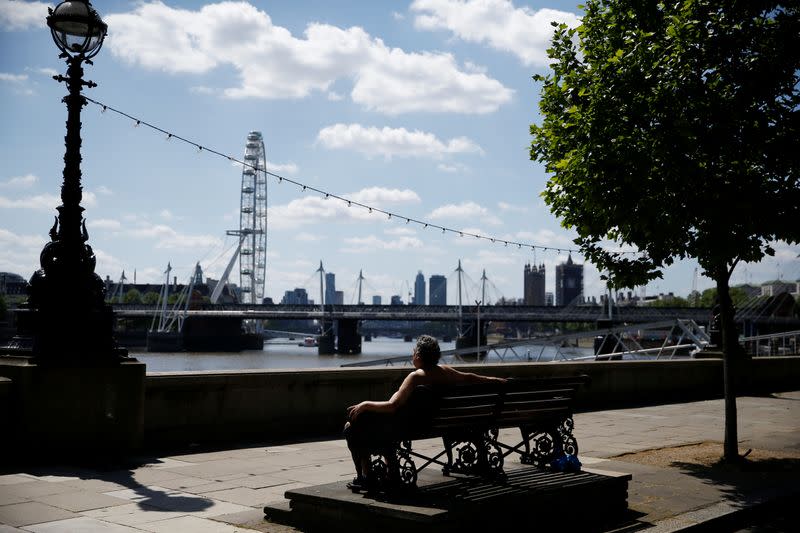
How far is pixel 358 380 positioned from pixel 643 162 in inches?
201

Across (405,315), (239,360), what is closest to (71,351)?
(239,360)

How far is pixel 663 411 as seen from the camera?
15.1m

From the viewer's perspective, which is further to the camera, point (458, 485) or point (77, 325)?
point (77, 325)

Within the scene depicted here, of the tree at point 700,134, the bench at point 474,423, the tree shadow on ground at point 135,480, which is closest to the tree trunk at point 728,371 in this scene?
the tree at point 700,134

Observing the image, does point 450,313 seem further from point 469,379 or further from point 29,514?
point 29,514

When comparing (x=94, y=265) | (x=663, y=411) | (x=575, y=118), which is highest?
(x=575, y=118)

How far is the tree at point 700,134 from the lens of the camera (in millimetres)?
8969

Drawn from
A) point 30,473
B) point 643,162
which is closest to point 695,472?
point 643,162

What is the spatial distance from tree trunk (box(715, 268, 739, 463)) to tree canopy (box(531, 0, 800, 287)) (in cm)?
54

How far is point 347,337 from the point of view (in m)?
115

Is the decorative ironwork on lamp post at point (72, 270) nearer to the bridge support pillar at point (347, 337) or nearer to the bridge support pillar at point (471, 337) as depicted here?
the bridge support pillar at point (471, 337)

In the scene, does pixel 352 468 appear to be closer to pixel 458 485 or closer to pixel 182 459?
pixel 182 459

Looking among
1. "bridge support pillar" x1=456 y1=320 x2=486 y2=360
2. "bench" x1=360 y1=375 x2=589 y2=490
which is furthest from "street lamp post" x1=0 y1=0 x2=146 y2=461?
"bridge support pillar" x1=456 y1=320 x2=486 y2=360

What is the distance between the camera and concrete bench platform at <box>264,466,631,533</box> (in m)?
5.45
